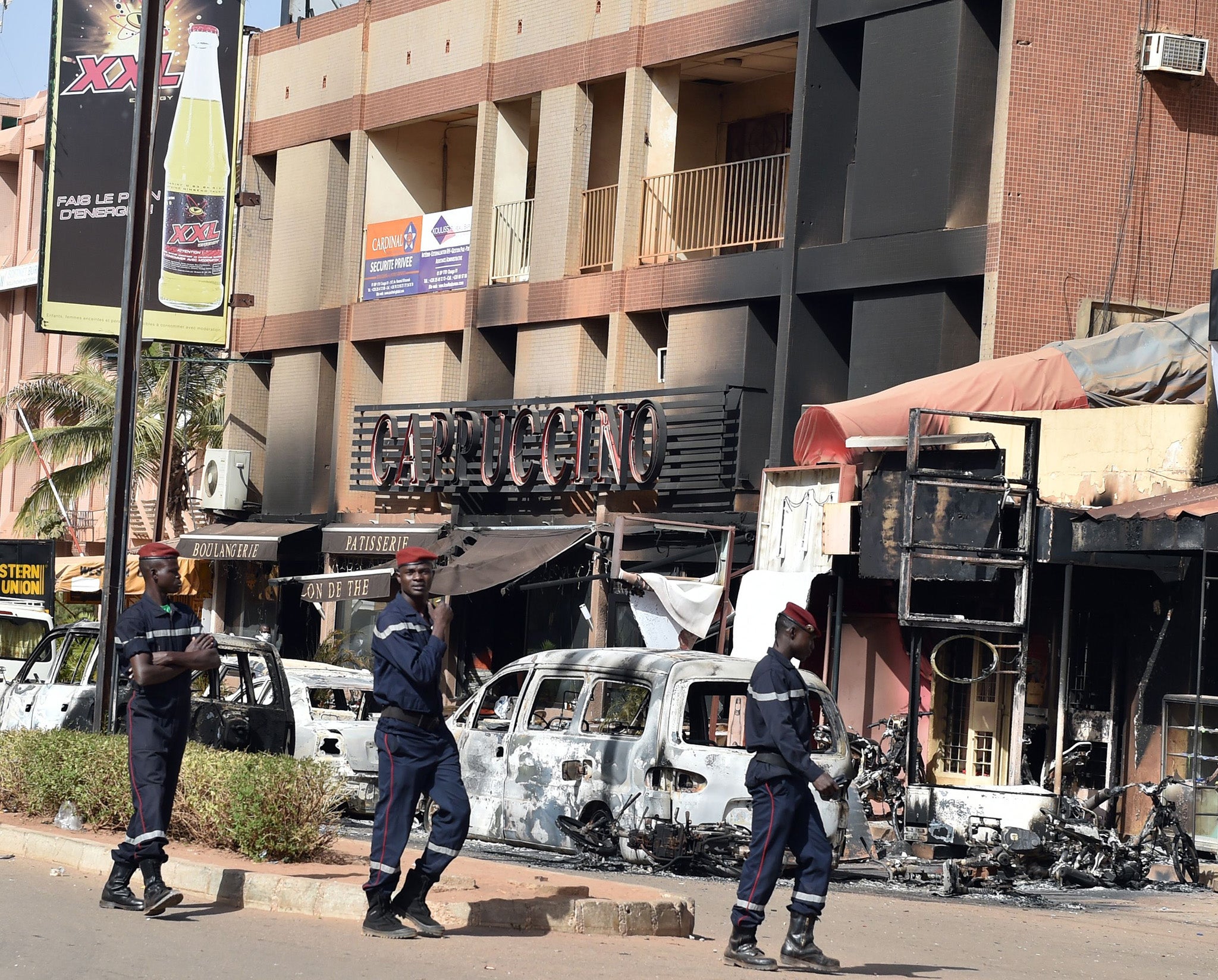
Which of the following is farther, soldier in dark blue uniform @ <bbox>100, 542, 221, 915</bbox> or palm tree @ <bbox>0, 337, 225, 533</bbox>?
palm tree @ <bbox>0, 337, 225, 533</bbox>

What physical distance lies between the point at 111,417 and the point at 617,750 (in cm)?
2458

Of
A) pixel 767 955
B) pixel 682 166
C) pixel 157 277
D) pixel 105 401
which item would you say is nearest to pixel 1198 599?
pixel 767 955

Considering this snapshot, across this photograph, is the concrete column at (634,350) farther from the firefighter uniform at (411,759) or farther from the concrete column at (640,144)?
the firefighter uniform at (411,759)

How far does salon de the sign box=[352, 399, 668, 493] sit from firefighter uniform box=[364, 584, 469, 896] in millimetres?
14488

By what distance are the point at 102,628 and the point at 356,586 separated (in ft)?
34.6

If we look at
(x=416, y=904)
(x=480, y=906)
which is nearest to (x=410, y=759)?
(x=416, y=904)

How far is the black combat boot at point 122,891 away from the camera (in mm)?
9938

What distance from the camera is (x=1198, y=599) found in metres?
18.1

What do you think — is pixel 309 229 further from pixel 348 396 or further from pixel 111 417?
pixel 111 417

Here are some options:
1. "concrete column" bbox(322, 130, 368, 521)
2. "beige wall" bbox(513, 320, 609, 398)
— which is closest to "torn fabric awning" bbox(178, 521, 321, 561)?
"concrete column" bbox(322, 130, 368, 521)

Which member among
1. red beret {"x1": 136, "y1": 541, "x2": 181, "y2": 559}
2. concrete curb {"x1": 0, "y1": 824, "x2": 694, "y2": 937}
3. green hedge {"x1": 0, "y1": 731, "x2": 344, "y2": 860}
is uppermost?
red beret {"x1": 136, "y1": 541, "x2": 181, "y2": 559}

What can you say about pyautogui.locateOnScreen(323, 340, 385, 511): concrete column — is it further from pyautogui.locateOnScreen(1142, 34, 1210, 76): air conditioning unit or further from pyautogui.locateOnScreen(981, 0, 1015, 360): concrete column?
pyautogui.locateOnScreen(1142, 34, 1210, 76): air conditioning unit

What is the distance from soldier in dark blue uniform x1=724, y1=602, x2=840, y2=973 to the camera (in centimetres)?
932

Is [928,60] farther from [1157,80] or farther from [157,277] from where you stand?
[157,277]
